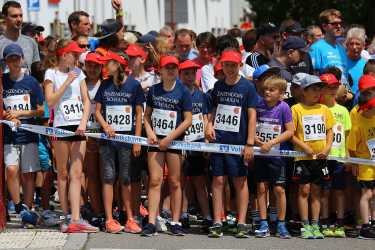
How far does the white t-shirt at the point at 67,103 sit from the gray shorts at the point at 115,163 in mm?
455

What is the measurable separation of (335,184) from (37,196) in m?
4.04

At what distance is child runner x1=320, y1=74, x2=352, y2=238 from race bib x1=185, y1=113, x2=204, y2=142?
144cm

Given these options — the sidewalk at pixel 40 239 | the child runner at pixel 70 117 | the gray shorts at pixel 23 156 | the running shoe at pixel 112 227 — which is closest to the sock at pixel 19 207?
the sidewalk at pixel 40 239

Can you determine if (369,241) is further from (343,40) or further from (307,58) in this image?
(343,40)

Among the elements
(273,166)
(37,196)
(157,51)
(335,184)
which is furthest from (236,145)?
(37,196)

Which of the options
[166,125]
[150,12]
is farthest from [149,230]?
[150,12]

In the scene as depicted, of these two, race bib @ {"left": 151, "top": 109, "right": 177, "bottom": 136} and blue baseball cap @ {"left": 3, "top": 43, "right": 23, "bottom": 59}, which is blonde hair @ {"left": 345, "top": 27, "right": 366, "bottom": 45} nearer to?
race bib @ {"left": 151, "top": 109, "right": 177, "bottom": 136}

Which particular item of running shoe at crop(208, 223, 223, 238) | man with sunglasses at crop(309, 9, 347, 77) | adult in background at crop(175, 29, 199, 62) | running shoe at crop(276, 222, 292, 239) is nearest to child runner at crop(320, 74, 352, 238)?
running shoe at crop(276, 222, 292, 239)

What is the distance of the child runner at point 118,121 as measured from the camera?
11789mm

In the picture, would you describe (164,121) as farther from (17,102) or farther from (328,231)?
(328,231)

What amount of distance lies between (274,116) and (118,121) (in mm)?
1735

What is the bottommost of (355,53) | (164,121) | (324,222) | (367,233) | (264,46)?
(367,233)

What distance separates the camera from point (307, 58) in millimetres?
13289

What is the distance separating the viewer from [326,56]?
13914 mm
